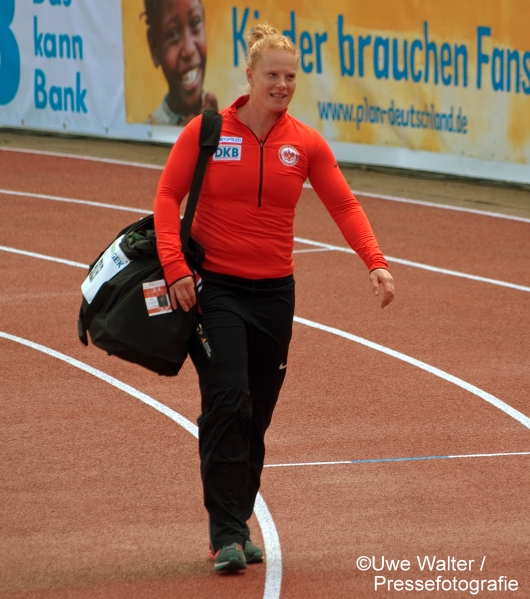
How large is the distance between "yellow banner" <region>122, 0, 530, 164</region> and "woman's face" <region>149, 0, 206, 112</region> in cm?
2

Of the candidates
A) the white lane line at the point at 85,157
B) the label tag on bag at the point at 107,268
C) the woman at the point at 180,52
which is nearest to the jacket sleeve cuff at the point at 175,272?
the label tag on bag at the point at 107,268

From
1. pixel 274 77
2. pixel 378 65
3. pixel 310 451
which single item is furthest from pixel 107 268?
pixel 378 65

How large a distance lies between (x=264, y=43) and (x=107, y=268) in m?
1.11

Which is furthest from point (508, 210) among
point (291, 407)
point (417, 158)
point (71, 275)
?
point (291, 407)

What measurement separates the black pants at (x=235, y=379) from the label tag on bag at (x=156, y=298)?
0.18 meters

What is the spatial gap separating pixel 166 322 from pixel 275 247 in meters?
0.56

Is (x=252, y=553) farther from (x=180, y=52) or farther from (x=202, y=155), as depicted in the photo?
(x=180, y=52)

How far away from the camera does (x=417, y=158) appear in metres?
16.5

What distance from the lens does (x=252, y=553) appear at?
5168mm

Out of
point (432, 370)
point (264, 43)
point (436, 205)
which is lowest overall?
point (432, 370)

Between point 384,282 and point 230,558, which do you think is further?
point 384,282

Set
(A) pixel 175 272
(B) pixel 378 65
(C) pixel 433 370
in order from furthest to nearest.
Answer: (B) pixel 378 65 → (C) pixel 433 370 → (A) pixel 175 272

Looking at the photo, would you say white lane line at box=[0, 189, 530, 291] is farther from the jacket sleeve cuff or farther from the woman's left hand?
the jacket sleeve cuff

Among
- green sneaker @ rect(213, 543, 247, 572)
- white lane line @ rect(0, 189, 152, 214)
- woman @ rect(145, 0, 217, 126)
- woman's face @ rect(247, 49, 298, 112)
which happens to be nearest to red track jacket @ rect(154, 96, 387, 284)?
woman's face @ rect(247, 49, 298, 112)
